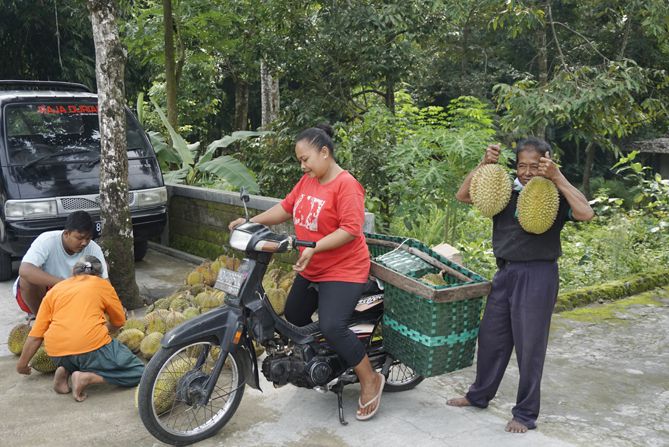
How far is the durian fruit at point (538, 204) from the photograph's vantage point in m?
3.86

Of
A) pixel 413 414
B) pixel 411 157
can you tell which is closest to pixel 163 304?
pixel 413 414

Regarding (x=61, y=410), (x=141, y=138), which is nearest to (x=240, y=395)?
(x=61, y=410)

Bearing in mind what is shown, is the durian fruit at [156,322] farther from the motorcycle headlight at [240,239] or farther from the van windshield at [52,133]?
the van windshield at [52,133]

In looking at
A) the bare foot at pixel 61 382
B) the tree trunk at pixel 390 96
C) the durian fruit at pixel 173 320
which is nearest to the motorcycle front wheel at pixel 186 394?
the bare foot at pixel 61 382

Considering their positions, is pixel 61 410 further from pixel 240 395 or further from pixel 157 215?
pixel 157 215

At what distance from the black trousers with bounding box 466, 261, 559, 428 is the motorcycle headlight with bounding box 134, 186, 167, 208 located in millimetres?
5051

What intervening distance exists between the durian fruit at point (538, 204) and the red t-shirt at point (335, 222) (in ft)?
3.00

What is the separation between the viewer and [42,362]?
4.95 metres

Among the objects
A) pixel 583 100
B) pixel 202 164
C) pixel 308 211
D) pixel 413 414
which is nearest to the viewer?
pixel 308 211

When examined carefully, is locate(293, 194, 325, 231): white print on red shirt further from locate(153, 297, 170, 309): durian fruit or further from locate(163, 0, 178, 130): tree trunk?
locate(163, 0, 178, 130): tree trunk

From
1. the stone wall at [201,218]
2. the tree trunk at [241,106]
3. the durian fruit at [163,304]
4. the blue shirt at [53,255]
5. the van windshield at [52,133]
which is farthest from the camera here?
the tree trunk at [241,106]

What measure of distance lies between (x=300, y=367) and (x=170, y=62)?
7.17 metres

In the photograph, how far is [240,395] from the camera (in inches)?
164

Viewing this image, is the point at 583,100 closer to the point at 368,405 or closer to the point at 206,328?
the point at 368,405
